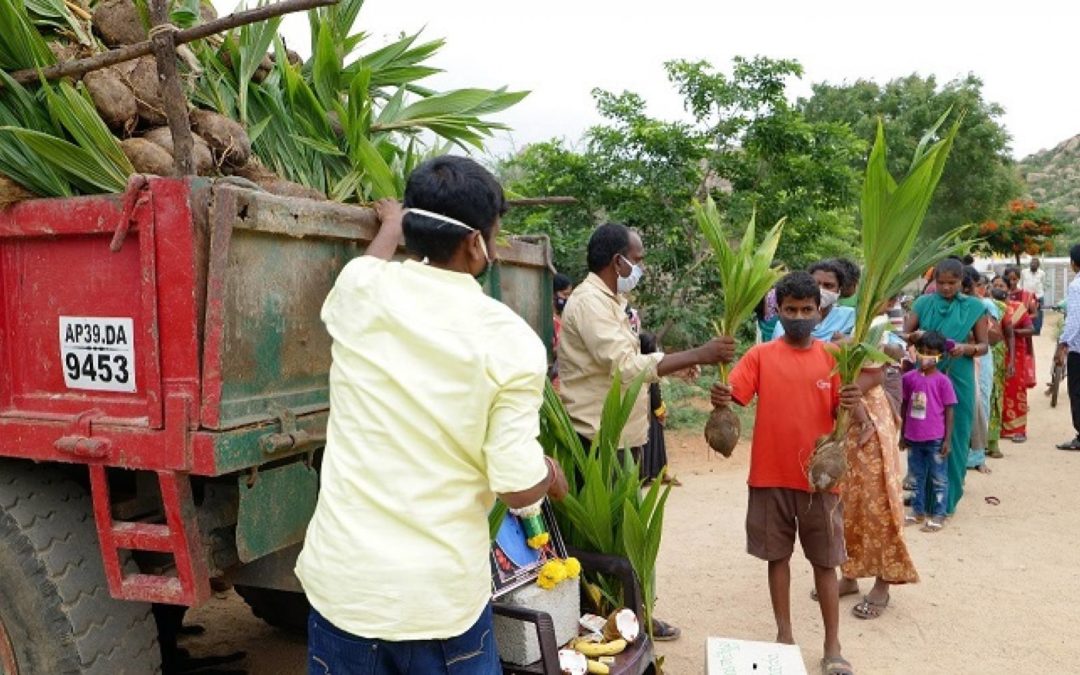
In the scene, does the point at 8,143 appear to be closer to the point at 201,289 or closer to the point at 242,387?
the point at 201,289

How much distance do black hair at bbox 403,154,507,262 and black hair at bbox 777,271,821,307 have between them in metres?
1.91

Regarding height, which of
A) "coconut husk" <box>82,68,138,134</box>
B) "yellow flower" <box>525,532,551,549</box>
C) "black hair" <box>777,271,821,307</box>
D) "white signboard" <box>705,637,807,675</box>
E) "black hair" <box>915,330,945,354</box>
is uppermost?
"coconut husk" <box>82,68,138,134</box>

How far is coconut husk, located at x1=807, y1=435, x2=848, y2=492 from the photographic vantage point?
3264 millimetres

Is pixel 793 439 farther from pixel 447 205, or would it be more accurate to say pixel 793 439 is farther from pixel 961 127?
pixel 961 127

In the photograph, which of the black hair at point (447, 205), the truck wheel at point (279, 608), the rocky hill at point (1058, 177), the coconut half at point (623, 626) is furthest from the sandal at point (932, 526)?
the rocky hill at point (1058, 177)

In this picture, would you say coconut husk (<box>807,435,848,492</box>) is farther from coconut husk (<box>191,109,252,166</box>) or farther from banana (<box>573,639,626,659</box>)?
coconut husk (<box>191,109,252,166</box>)

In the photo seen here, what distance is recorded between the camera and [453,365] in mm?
1808

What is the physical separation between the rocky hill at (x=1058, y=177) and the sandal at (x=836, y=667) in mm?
42655

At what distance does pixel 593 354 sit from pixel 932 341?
3.09m

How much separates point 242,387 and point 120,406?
37 centimetres

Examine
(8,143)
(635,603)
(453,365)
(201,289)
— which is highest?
(8,143)

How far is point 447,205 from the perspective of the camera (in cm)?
193

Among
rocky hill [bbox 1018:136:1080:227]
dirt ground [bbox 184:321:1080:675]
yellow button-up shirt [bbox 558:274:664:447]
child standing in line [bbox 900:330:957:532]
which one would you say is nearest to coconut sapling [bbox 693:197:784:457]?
yellow button-up shirt [bbox 558:274:664:447]

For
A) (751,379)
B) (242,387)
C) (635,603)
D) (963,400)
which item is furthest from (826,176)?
(242,387)
